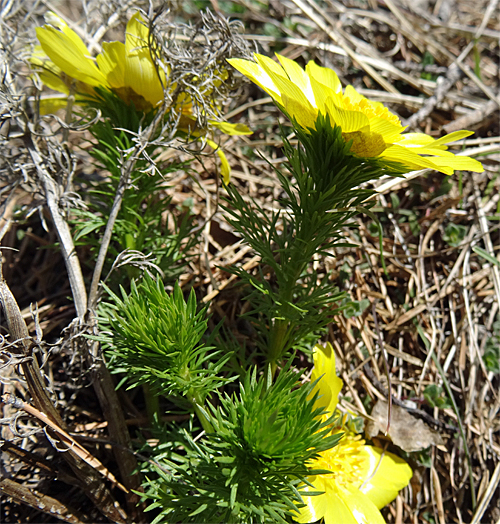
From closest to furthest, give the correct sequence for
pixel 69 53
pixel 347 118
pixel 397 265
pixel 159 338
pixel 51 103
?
1. pixel 347 118
2. pixel 159 338
3. pixel 69 53
4. pixel 51 103
5. pixel 397 265

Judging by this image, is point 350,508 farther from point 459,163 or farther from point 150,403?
point 459,163

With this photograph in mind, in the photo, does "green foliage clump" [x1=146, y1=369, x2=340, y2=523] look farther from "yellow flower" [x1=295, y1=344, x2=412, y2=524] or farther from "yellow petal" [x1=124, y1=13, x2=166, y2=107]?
"yellow petal" [x1=124, y1=13, x2=166, y2=107]

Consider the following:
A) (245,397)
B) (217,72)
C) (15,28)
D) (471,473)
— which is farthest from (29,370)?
(471,473)

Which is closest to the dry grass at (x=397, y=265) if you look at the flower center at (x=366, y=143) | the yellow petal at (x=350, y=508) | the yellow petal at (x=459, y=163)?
the yellow petal at (x=350, y=508)

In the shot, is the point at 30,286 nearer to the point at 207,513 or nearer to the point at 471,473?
the point at 207,513

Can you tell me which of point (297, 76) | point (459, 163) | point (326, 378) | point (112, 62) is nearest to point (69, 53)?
point (112, 62)

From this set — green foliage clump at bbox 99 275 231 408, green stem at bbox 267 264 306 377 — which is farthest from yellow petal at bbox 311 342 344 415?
green foliage clump at bbox 99 275 231 408

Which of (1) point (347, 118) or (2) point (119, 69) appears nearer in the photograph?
(1) point (347, 118)
